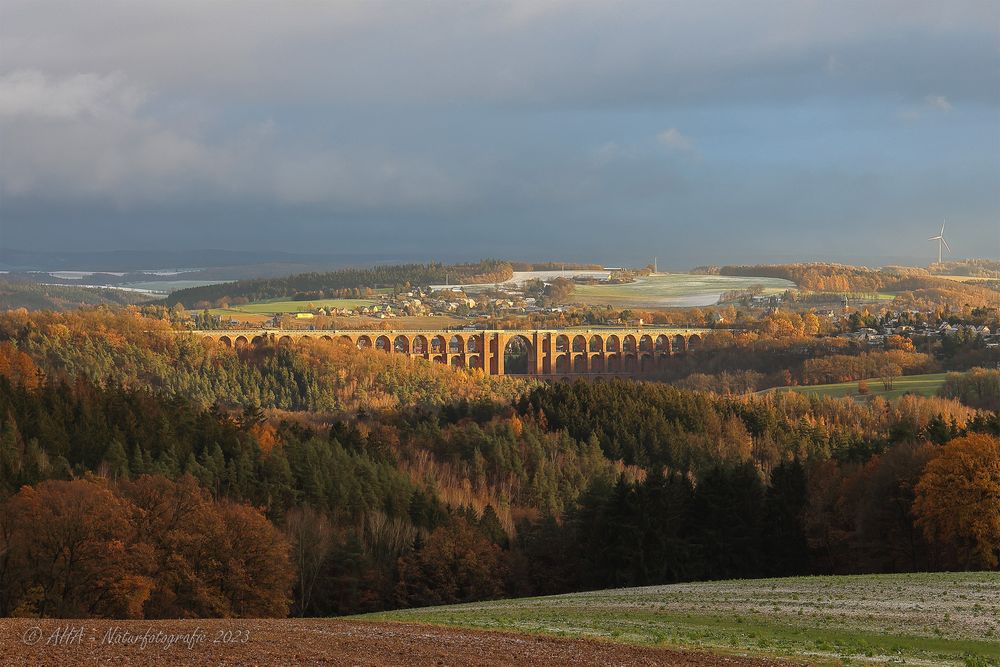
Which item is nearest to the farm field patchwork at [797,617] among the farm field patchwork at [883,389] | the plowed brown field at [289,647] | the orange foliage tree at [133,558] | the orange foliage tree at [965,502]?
the plowed brown field at [289,647]

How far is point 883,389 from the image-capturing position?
609 ft

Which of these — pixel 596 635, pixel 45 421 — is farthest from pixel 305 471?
pixel 596 635

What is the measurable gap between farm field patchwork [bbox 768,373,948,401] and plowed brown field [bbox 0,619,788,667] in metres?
146

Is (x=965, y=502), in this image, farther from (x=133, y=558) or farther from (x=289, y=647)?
(x=289, y=647)

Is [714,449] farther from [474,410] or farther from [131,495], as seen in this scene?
[131,495]

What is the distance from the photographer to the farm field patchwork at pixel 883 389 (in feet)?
585

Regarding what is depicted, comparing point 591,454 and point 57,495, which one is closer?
point 57,495

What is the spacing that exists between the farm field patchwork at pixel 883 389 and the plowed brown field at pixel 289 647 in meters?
146

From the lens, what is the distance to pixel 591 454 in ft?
419

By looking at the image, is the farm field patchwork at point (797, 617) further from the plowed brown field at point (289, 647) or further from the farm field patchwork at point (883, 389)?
the farm field patchwork at point (883, 389)

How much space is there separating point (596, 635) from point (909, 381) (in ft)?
542

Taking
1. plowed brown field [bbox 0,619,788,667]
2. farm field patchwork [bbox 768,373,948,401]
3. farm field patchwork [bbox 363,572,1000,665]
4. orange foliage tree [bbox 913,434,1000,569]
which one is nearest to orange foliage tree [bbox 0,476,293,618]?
farm field patchwork [bbox 363,572,1000,665]

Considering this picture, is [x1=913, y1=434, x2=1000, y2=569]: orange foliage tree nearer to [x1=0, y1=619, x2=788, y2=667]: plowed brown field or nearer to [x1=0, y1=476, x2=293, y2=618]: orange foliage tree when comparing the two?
[x1=0, y1=476, x2=293, y2=618]: orange foliage tree

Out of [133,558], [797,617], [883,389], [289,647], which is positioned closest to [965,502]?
[797,617]
